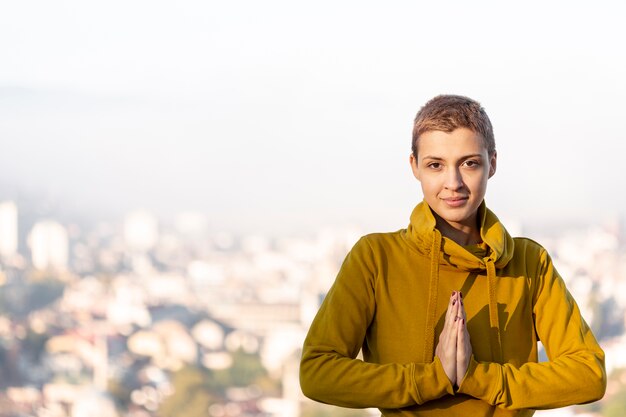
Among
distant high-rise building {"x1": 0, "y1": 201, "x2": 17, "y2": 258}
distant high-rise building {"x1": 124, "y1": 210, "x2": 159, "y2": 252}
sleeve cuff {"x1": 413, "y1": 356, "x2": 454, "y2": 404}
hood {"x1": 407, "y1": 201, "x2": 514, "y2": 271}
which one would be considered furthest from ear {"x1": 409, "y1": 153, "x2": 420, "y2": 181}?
distant high-rise building {"x1": 0, "y1": 201, "x2": 17, "y2": 258}

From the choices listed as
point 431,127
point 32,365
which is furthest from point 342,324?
point 32,365

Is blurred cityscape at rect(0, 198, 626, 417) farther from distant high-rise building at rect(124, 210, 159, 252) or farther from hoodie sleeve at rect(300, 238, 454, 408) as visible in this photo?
hoodie sleeve at rect(300, 238, 454, 408)

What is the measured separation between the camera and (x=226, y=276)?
29.6 meters

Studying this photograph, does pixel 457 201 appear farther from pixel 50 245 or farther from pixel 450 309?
pixel 50 245

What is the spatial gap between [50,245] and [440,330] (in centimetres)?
2846

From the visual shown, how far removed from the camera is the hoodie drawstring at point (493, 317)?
1675 millimetres

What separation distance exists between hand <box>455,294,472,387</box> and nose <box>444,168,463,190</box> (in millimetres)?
150

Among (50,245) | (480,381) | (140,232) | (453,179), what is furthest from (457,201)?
(140,232)

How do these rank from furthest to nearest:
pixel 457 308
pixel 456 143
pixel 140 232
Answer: pixel 140 232
pixel 456 143
pixel 457 308

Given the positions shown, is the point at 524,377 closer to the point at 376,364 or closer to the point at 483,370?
the point at 483,370

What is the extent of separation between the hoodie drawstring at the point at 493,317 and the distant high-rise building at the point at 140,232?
27.9 m

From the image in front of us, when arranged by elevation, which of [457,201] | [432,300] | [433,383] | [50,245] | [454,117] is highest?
[454,117]

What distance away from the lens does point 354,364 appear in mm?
1620

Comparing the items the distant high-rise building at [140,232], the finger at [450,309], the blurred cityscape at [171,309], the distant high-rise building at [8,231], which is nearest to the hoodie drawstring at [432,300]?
the finger at [450,309]
